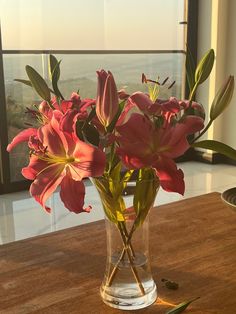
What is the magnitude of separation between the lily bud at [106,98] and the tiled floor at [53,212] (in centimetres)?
157

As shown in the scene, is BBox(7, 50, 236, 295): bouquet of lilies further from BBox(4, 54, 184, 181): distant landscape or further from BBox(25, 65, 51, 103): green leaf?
BBox(4, 54, 184, 181): distant landscape

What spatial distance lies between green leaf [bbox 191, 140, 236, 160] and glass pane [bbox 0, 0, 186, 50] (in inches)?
119

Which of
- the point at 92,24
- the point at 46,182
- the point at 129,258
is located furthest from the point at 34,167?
the point at 92,24

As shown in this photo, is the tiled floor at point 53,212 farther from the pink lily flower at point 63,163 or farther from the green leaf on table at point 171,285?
the pink lily flower at point 63,163

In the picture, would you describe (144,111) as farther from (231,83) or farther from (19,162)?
(19,162)

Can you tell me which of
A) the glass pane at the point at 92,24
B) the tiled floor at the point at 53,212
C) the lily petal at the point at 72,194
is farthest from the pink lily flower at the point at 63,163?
the glass pane at the point at 92,24

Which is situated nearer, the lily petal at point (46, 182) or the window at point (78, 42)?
the lily petal at point (46, 182)

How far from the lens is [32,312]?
849 millimetres

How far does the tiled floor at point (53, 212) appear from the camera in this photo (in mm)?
2828

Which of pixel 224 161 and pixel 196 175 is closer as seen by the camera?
pixel 196 175

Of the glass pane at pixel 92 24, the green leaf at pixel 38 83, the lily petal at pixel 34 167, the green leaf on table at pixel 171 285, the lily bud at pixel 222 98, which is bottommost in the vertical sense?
the green leaf on table at pixel 171 285

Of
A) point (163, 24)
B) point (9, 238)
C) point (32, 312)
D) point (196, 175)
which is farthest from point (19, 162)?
point (32, 312)

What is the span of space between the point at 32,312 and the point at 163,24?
397cm

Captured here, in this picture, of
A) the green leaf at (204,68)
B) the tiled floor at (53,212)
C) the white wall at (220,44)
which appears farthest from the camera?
the white wall at (220,44)
